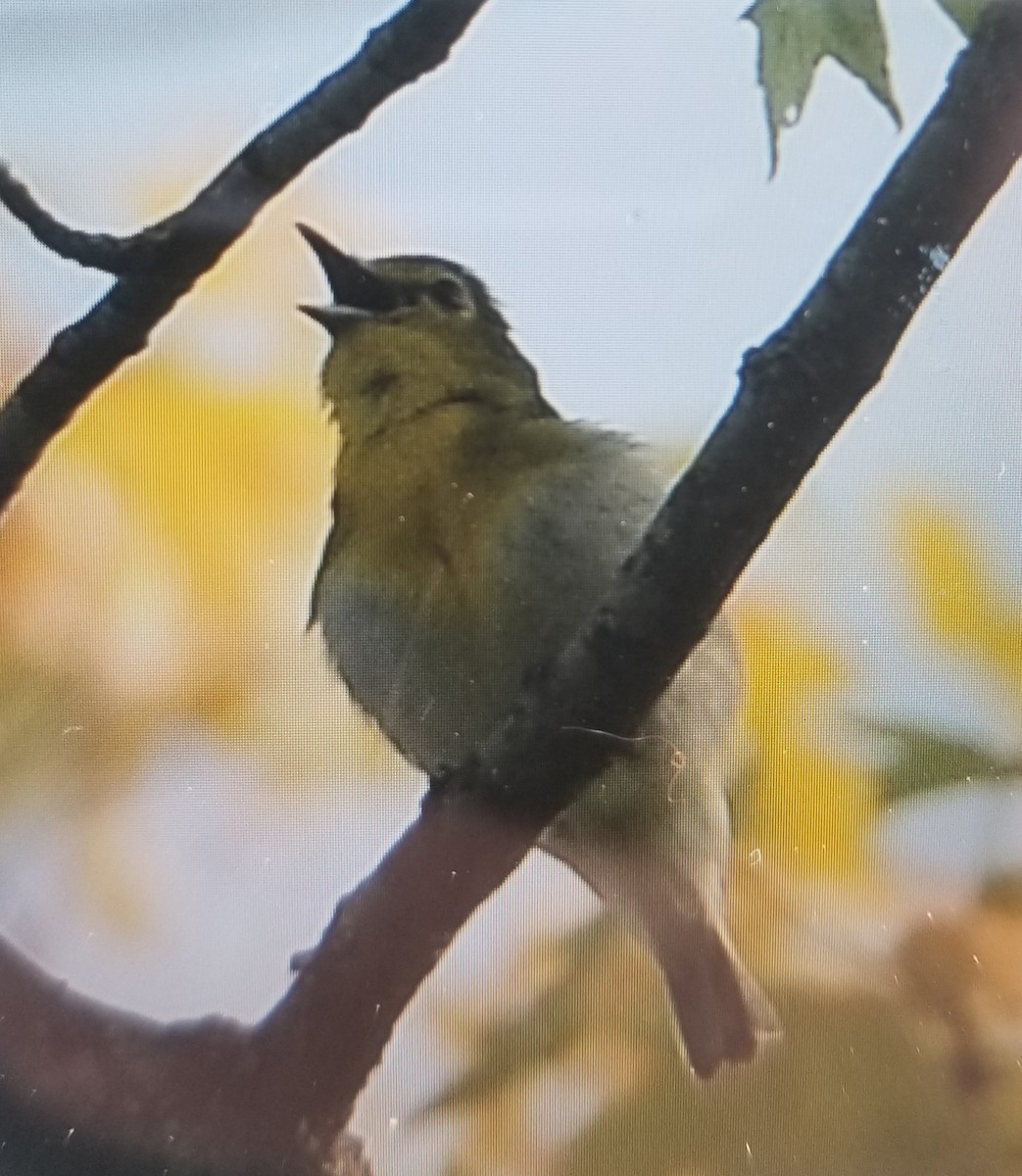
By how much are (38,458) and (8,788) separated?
0.11 metres

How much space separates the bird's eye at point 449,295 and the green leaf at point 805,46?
11cm

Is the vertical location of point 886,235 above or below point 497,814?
above

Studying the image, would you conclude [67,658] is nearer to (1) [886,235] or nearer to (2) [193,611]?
(2) [193,611]

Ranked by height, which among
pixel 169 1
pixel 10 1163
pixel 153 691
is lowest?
pixel 10 1163

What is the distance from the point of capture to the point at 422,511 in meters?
0.48

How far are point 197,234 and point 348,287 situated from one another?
51 mm

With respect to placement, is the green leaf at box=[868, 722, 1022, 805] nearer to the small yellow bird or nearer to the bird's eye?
the small yellow bird

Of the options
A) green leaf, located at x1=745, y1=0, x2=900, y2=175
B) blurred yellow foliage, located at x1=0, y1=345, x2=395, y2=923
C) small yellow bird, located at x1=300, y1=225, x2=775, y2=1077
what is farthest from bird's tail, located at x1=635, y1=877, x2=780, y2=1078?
green leaf, located at x1=745, y1=0, x2=900, y2=175

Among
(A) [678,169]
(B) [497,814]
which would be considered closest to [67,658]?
(B) [497,814]

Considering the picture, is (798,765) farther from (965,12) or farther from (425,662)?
(965,12)

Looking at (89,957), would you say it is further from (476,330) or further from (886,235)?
(886,235)

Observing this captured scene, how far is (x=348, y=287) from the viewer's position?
49 cm

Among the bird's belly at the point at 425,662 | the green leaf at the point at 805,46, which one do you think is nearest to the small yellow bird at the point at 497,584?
the bird's belly at the point at 425,662

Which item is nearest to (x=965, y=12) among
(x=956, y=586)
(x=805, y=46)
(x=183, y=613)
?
(x=805, y=46)
